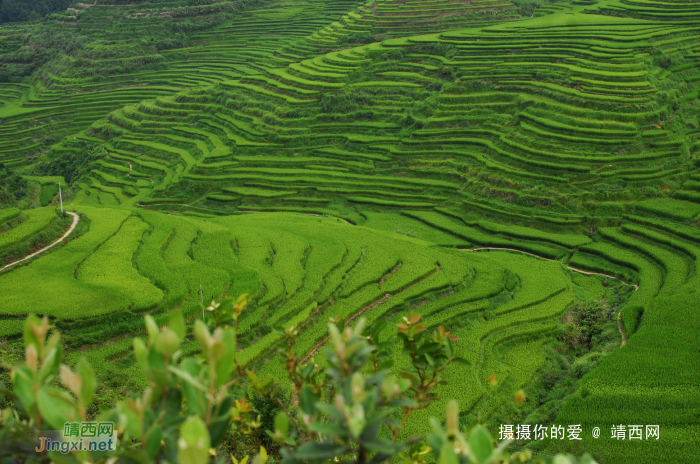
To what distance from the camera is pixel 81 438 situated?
2.65 metres

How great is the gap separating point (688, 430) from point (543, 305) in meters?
7.29

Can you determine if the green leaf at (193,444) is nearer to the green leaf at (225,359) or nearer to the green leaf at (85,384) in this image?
the green leaf at (225,359)

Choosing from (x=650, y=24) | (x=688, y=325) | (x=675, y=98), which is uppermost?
(x=650, y=24)

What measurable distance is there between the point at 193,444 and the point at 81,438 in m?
1.05

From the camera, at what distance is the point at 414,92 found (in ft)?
113

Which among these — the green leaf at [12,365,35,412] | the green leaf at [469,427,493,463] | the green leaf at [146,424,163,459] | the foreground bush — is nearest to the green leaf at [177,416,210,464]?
the foreground bush

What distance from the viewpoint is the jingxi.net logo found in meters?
2.62

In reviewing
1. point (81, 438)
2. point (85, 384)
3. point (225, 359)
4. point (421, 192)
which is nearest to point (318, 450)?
point (225, 359)

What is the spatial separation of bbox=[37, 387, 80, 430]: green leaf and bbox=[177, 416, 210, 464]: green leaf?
52 centimetres

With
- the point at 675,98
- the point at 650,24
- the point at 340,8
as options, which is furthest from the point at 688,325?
the point at 340,8

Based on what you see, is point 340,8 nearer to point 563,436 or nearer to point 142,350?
point 563,436

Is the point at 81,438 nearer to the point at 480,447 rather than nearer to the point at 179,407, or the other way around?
the point at 179,407

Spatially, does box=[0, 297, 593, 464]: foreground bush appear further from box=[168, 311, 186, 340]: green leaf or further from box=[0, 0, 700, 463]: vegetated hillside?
box=[0, 0, 700, 463]: vegetated hillside

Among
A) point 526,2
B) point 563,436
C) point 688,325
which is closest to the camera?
point 563,436
